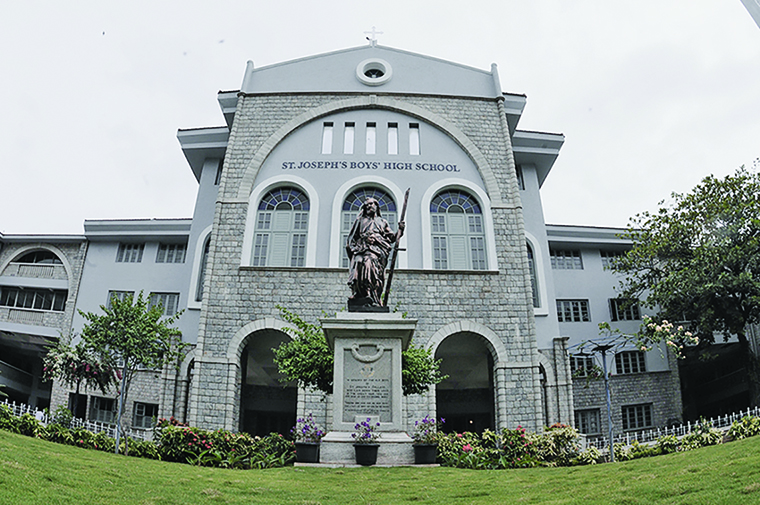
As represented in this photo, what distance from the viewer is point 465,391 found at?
25062 mm

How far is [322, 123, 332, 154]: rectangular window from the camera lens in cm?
2283

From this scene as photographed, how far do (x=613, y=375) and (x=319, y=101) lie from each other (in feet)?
53.5

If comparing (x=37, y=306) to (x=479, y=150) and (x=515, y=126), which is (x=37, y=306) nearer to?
(x=479, y=150)

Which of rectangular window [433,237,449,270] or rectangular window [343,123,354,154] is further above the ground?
rectangular window [343,123,354,154]

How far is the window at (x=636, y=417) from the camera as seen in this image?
25.4 metres

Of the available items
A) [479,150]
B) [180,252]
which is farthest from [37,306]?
[479,150]

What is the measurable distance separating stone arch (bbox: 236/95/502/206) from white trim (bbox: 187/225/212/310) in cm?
299

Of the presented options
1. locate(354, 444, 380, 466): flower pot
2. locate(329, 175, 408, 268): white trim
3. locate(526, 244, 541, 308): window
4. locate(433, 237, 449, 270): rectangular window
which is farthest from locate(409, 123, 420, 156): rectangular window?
locate(354, 444, 380, 466): flower pot

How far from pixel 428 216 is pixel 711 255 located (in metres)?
10.2

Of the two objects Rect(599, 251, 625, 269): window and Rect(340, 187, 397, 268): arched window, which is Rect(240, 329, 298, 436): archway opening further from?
Rect(599, 251, 625, 269): window

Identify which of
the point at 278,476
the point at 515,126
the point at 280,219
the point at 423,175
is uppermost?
the point at 515,126

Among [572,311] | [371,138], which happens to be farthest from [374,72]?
[572,311]

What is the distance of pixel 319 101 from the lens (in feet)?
77.3

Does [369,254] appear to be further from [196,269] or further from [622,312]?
[622,312]
